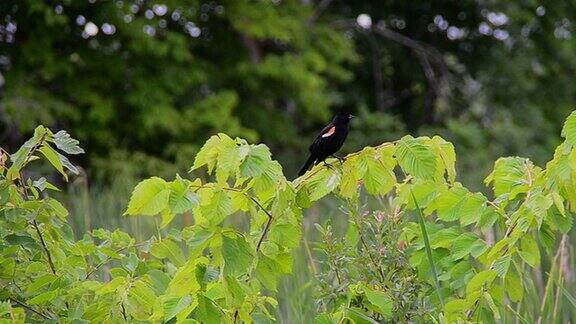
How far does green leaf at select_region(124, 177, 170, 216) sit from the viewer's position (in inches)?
68.4

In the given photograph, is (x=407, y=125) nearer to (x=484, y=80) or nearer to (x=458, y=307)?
(x=484, y=80)

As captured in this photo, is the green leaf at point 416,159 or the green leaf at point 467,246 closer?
the green leaf at point 416,159

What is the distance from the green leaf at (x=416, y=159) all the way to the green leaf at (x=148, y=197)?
18.0 inches

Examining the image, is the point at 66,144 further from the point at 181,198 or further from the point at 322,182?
the point at 322,182

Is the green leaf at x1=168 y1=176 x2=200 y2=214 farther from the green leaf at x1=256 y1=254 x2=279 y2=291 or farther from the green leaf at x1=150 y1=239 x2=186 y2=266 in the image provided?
the green leaf at x1=150 y1=239 x2=186 y2=266

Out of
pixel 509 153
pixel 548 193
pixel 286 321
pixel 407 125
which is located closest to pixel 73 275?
pixel 548 193

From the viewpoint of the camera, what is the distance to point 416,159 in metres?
1.81

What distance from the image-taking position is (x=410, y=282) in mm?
2080

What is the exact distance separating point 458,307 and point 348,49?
10186 mm

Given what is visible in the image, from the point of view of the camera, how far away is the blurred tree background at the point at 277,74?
10117 millimetres

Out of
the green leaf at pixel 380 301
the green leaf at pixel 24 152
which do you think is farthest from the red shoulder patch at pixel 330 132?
the green leaf at pixel 24 152

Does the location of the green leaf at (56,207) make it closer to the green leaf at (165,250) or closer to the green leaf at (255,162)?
the green leaf at (165,250)

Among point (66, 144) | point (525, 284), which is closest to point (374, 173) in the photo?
point (66, 144)

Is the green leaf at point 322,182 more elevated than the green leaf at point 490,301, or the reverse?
the green leaf at point 322,182
